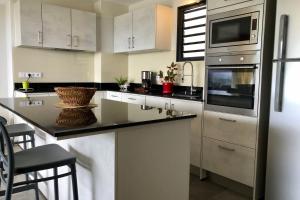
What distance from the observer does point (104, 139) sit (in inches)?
59.0

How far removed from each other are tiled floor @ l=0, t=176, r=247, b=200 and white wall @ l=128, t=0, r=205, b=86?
1428 mm

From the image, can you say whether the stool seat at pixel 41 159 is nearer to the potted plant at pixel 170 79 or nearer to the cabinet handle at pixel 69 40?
the potted plant at pixel 170 79

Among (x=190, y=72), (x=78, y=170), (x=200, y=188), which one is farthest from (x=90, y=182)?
(x=190, y=72)

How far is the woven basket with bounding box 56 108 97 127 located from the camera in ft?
4.40

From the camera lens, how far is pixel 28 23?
12.6ft

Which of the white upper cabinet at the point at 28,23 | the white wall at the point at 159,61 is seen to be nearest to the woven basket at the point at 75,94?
the white wall at the point at 159,61

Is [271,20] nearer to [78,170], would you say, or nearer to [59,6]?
[78,170]

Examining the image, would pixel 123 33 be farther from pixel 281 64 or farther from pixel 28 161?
pixel 28 161

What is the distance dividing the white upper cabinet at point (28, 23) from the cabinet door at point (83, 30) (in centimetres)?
55

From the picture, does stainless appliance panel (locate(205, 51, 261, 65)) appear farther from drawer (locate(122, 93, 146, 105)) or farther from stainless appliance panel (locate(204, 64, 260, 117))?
drawer (locate(122, 93, 146, 105))

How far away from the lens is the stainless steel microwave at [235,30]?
2.37 metres

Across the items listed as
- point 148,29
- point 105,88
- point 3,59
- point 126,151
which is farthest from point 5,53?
point 126,151

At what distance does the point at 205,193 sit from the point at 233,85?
1.14 meters

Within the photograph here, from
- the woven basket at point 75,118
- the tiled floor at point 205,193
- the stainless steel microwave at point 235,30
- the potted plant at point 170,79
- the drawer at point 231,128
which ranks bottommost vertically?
the tiled floor at point 205,193
